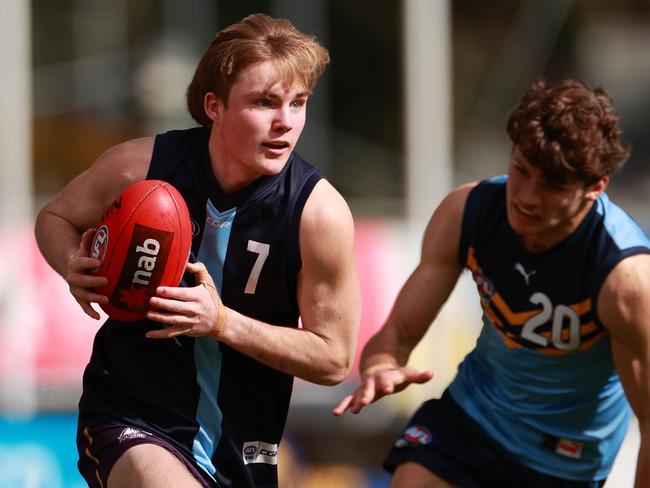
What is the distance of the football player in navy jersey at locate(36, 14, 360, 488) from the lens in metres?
4.47

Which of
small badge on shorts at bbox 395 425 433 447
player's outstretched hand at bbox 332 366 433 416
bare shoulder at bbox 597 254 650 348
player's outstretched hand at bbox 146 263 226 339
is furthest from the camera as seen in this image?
small badge on shorts at bbox 395 425 433 447

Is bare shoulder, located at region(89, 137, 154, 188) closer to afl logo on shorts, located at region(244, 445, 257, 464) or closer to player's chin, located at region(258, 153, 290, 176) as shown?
player's chin, located at region(258, 153, 290, 176)

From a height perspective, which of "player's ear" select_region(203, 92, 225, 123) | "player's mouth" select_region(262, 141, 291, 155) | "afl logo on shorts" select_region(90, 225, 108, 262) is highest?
"player's ear" select_region(203, 92, 225, 123)

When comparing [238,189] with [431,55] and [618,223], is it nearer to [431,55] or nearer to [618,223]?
[618,223]

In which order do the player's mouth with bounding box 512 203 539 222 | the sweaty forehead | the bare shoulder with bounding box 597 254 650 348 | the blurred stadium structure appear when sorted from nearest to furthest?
the sweaty forehead < the bare shoulder with bounding box 597 254 650 348 < the player's mouth with bounding box 512 203 539 222 < the blurred stadium structure

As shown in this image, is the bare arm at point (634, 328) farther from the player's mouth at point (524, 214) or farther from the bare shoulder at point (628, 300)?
the player's mouth at point (524, 214)

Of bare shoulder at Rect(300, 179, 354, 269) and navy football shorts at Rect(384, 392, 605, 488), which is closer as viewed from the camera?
bare shoulder at Rect(300, 179, 354, 269)

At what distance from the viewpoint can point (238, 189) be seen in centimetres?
461

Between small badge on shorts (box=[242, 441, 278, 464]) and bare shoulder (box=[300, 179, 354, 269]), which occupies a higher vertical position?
bare shoulder (box=[300, 179, 354, 269])

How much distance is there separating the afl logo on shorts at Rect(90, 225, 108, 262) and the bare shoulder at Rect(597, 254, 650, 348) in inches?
75.9

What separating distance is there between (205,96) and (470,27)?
13.6 metres

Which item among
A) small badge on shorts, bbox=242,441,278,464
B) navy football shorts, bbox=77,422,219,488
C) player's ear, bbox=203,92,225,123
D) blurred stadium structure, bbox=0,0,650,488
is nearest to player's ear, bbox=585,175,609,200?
player's ear, bbox=203,92,225,123

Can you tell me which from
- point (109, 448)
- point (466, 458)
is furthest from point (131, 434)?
point (466, 458)

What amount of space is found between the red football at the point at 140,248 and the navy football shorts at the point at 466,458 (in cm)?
153
